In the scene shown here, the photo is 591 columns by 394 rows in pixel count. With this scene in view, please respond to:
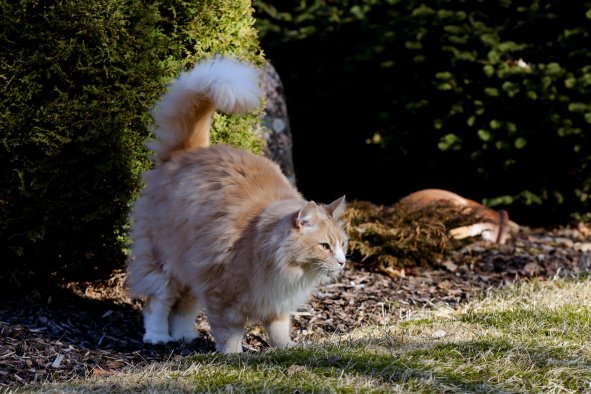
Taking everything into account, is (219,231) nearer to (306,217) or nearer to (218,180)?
(218,180)

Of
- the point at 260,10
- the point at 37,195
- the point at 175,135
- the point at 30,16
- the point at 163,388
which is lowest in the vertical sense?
the point at 163,388

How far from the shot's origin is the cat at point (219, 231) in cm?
473

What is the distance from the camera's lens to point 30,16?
16.8 ft

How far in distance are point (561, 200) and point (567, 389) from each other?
5.71 metres

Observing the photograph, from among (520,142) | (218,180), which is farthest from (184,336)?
(520,142)

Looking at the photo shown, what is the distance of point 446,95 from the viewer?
9383 millimetres

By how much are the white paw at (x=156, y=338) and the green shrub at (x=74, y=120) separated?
62 centimetres

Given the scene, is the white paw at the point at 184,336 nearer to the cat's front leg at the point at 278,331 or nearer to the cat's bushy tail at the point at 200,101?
the cat's front leg at the point at 278,331

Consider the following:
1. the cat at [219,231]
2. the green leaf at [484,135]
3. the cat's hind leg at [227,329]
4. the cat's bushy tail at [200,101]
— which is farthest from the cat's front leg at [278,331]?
the green leaf at [484,135]

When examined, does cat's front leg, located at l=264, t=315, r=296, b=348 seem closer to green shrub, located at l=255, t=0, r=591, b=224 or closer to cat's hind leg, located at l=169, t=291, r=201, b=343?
cat's hind leg, located at l=169, t=291, r=201, b=343

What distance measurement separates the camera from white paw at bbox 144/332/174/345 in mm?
5340

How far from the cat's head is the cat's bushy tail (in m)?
0.78

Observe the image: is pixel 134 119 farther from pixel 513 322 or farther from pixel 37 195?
pixel 513 322

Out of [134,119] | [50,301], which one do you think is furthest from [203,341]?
[134,119]
